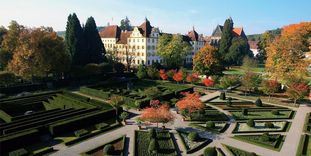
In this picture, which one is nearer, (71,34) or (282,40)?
(282,40)

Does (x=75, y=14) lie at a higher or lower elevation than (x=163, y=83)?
higher

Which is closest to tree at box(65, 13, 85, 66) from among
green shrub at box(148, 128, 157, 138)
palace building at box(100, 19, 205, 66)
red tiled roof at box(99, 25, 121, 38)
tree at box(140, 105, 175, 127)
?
palace building at box(100, 19, 205, 66)

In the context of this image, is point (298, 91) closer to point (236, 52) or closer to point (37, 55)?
point (37, 55)

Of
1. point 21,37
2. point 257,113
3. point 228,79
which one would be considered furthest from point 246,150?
point 21,37

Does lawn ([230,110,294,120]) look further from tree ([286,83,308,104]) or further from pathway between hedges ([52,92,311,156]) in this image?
tree ([286,83,308,104])

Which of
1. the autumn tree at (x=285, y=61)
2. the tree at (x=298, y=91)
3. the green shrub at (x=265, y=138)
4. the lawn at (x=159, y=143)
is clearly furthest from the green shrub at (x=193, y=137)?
the autumn tree at (x=285, y=61)

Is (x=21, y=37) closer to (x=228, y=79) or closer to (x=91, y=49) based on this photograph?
(x=91, y=49)

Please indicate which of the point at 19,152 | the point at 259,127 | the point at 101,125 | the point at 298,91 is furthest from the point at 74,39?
the point at 298,91

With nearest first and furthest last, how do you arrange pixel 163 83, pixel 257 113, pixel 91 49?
pixel 257 113 → pixel 163 83 → pixel 91 49
